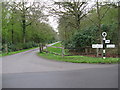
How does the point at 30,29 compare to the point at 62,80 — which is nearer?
the point at 62,80

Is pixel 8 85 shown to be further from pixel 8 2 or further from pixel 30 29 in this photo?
pixel 30 29

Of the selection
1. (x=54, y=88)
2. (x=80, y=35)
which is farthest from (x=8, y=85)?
(x=80, y=35)

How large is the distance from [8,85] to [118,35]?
423 inches

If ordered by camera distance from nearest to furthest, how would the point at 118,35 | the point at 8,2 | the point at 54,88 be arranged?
the point at 54,88, the point at 118,35, the point at 8,2

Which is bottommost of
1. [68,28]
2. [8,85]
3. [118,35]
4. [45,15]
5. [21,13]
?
[8,85]

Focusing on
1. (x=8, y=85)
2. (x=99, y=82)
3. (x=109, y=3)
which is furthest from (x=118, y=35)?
(x=8, y=85)

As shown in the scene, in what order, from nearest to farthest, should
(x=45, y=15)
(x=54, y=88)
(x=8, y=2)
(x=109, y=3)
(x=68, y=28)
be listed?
(x=54, y=88) < (x=109, y=3) < (x=45, y=15) < (x=68, y=28) < (x=8, y=2)

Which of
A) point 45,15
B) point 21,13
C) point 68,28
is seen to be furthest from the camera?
point 21,13

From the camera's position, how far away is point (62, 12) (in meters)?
15.2

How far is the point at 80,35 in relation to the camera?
1234cm

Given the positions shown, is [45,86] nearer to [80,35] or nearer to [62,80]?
[62,80]

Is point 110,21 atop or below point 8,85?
atop

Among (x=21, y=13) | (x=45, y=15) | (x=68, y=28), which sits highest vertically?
(x=21, y=13)

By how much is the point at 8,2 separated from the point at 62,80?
18467 mm
